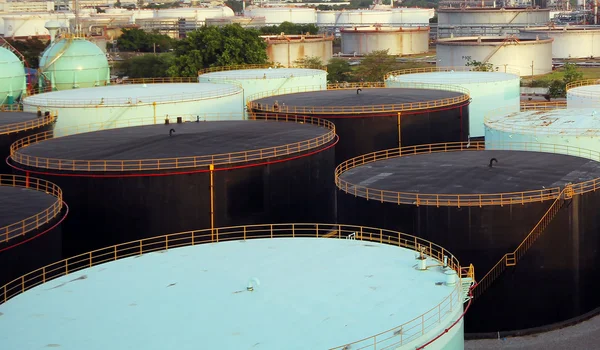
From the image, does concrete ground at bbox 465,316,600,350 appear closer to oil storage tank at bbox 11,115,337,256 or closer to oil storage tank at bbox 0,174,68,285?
oil storage tank at bbox 11,115,337,256

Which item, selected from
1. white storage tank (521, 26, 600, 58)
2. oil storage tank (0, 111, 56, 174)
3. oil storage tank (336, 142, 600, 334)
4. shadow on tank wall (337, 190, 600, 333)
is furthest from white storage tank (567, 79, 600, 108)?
white storage tank (521, 26, 600, 58)

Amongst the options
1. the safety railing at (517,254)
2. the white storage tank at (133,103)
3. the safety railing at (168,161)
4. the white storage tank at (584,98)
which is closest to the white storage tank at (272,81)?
the white storage tank at (133,103)

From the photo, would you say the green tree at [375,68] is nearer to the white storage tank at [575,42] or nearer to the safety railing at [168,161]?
the white storage tank at [575,42]

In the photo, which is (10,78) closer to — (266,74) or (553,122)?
(266,74)

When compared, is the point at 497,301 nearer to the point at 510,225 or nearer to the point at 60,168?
the point at 510,225

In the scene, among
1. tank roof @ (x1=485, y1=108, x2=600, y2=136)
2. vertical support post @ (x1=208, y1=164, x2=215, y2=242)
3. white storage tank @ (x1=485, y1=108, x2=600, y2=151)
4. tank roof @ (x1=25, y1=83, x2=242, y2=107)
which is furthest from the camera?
tank roof @ (x1=25, y1=83, x2=242, y2=107)

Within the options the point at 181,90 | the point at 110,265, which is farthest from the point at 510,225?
the point at 181,90
